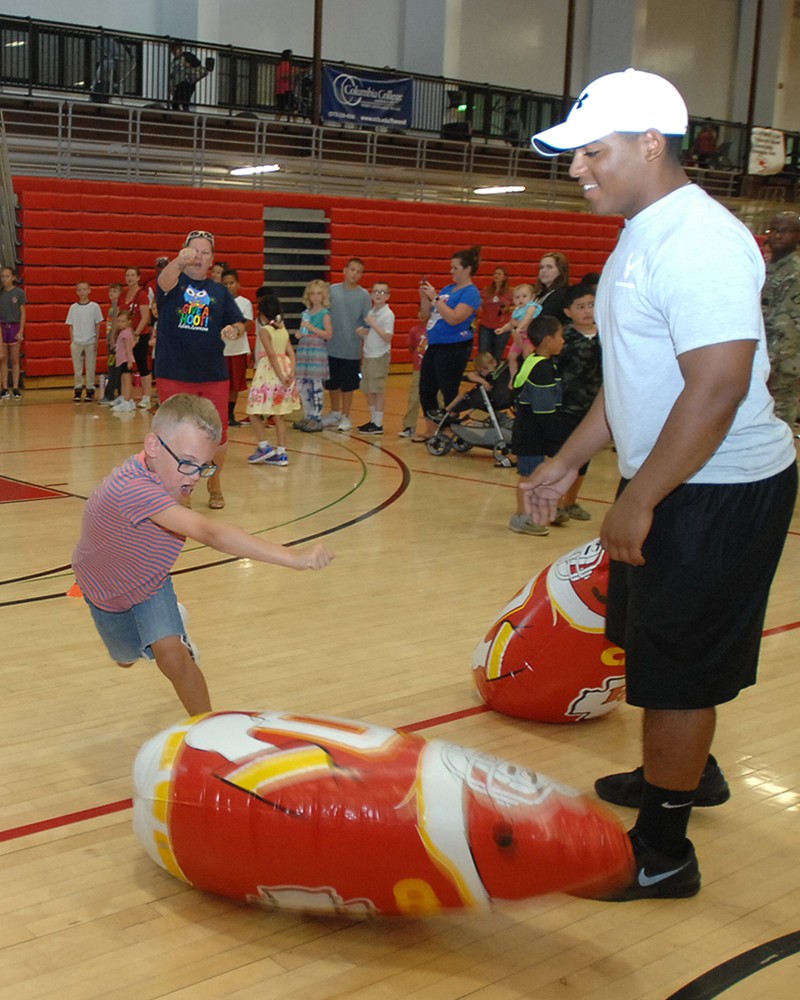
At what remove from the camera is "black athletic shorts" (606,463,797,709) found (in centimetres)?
257

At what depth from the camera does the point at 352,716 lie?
403 centimetres

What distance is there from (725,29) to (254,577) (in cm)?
2533

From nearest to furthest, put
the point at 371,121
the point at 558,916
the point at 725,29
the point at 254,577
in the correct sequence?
the point at 558,916 → the point at 254,577 → the point at 371,121 → the point at 725,29

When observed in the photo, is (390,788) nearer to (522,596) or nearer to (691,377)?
(691,377)

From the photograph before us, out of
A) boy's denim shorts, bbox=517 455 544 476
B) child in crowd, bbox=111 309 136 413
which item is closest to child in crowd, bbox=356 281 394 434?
child in crowd, bbox=111 309 136 413

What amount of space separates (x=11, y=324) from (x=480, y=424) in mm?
6541

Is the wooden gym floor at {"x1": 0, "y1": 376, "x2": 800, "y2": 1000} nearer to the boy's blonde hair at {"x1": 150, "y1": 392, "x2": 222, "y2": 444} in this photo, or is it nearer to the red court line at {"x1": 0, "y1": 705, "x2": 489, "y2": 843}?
the red court line at {"x1": 0, "y1": 705, "x2": 489, "y2": 843}

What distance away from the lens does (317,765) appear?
8.79 ft

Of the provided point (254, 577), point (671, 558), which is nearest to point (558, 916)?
point (671, 558)

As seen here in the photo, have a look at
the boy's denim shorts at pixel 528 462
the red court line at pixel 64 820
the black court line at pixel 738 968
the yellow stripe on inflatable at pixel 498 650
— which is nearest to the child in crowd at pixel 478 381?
the boy's denim shorts at pixel 528 462

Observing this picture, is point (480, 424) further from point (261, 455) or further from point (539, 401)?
point (539, 401)

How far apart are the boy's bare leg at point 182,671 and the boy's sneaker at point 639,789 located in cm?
122

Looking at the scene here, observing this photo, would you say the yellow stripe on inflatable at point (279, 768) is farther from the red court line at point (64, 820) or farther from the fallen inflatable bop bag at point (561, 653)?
the fallen inflatable bop bag at point (561, 653)

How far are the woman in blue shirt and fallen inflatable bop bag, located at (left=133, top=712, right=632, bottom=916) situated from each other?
756cm
